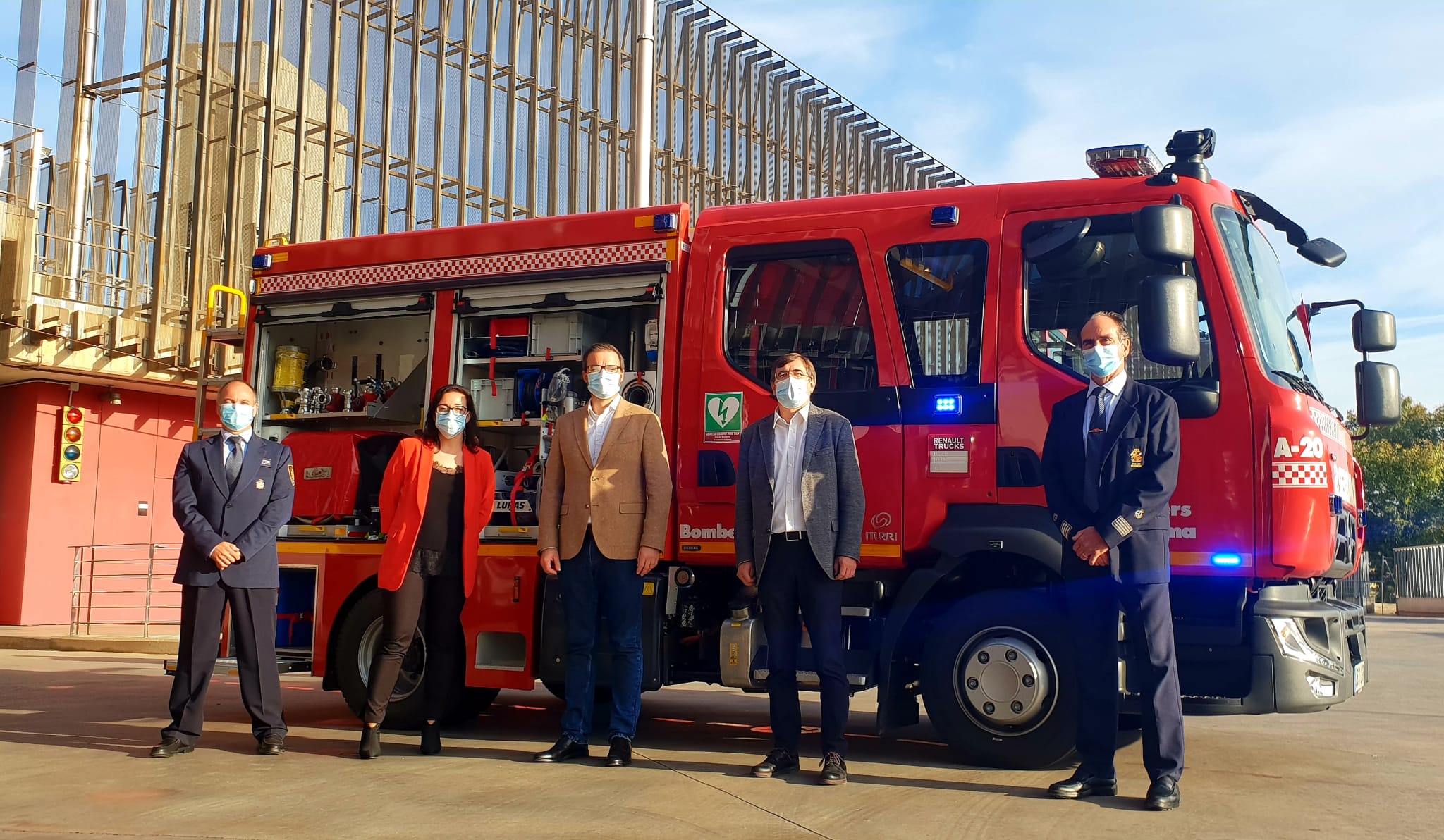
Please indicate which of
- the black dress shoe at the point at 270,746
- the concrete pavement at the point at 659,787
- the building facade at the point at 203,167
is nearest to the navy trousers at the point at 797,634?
the concrete pavement at the point at 659,787

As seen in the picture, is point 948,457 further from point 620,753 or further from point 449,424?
point 449,424

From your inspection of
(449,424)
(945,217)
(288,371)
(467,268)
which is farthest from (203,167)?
(945,217)

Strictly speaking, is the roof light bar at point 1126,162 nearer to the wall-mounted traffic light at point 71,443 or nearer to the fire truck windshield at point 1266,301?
the fire truck windshield at point 1266,301

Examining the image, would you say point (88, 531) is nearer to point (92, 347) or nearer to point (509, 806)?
point (92, 347)

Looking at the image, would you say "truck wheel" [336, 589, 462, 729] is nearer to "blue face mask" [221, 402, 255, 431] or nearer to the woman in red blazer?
the woman in red blazer

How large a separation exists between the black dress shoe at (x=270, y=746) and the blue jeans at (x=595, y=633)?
1.53m

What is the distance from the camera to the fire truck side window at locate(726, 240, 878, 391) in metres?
→ 6.65

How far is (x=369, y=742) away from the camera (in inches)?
259

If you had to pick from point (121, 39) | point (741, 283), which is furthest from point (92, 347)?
Result: point (741, 283)

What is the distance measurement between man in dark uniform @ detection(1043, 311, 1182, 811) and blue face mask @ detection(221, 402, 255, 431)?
4.22 metres

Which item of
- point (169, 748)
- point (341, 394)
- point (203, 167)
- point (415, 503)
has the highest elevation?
point (203, 167)

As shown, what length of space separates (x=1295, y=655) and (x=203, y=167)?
18382 millimetres

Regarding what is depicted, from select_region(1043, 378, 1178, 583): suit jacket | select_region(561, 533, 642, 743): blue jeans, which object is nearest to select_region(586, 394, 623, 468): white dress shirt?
select_region(561, 533, 642, 743): blue jeans

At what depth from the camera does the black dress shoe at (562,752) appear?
6434 millimetres
